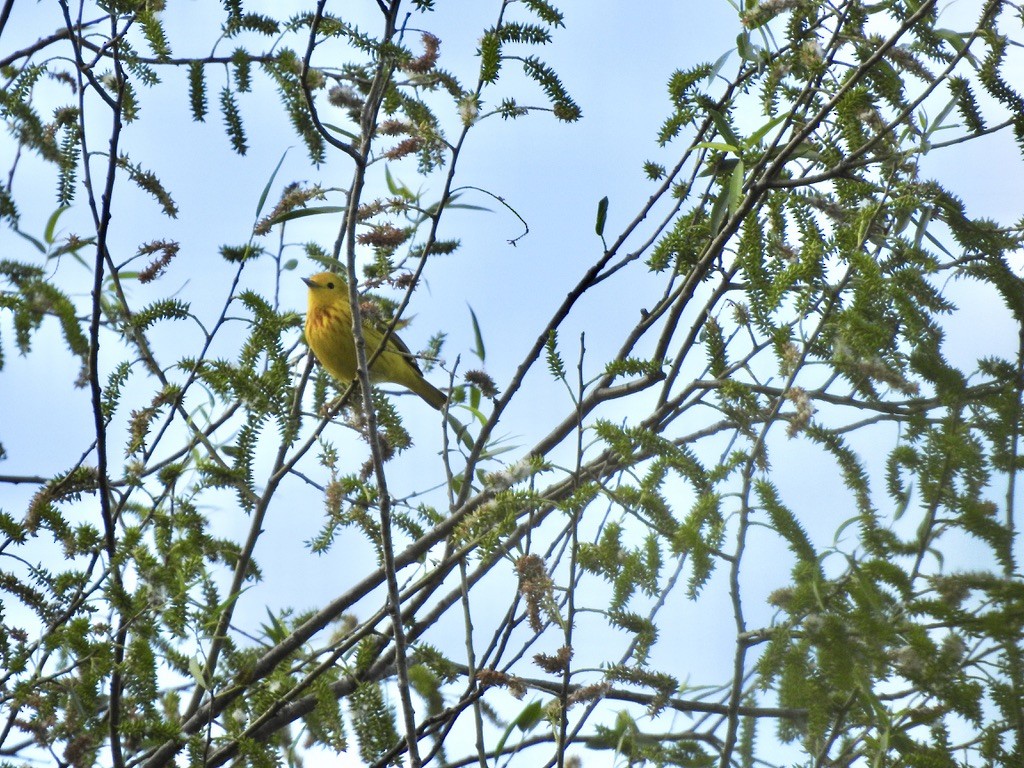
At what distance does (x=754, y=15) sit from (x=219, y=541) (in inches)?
79.4

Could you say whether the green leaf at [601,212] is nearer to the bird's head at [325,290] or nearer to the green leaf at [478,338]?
the green leaf at [478,338]

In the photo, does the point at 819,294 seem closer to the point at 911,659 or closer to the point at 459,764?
the point at 911,659

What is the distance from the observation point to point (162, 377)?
11.2 feet

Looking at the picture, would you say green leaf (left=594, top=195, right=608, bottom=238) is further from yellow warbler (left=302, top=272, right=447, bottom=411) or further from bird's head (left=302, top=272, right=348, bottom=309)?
bird's head (left=302, top=272, right=348, bottom=309)

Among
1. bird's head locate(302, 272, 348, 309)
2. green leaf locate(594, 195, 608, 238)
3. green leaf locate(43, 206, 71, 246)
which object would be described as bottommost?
green leaf locate(594, 195, 608, 238)

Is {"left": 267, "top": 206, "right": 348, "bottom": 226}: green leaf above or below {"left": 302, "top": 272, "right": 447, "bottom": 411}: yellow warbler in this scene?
below

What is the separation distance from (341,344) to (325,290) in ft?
2.16

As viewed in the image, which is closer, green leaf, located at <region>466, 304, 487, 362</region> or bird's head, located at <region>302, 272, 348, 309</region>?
green leaf, located at <region>466, 304, 487, 362</region>

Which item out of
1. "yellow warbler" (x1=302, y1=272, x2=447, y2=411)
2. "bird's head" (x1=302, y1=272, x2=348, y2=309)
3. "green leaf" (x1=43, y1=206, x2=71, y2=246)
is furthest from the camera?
"bird's head" (x1=302, y1=272, x2=348, y2=309)

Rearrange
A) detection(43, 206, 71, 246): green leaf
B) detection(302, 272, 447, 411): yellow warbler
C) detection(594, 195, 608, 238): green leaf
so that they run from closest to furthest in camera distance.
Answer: detection(594, 195, 608, 238): green leaf
detection(43, 206, 71, 246): green leaf
detection(302, 272, 447, 411): yellow warbler

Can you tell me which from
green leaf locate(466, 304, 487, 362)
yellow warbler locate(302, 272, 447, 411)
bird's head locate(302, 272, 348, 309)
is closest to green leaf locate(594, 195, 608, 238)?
green leaf locate(466, 304, 487, 362)

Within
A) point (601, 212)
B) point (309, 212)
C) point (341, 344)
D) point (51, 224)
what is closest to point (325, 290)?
point (341, 344)

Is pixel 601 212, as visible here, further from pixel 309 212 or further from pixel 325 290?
pixel 325 290

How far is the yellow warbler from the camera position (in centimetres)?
579
